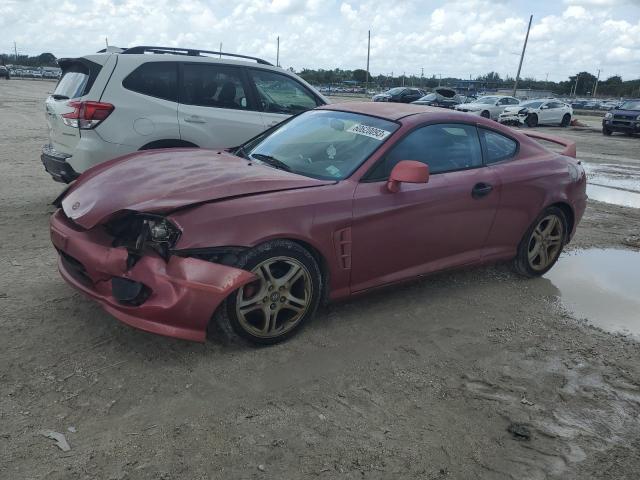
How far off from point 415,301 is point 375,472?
2067mm

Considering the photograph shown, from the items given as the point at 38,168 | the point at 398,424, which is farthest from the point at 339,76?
the point at 398,424

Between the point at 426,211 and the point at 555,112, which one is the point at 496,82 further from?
the point at 426,211

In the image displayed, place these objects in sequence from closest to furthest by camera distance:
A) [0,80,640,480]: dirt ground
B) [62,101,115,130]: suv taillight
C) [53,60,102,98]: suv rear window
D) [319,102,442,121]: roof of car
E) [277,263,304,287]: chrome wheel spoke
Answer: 1. [0,80,640,480]: dirt ground
2. [277,263,304,287]: chrome wheel spoke
3. [319,102,442,121]: roof of car
4. [62,101,115,130]: suv taillight
5. [53,60,102,98]: suv rear window

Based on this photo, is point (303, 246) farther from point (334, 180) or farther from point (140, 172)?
point (140, 172)

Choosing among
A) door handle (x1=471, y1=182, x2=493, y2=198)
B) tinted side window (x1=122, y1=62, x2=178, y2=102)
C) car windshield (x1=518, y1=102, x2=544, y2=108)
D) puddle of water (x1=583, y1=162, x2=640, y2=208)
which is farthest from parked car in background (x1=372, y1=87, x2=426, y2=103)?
door handle (x1=471, y1=182, x2=493, y2=198)

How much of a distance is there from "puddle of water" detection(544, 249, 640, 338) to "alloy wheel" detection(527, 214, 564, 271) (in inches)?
8.0

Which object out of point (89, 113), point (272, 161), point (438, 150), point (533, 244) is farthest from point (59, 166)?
point (533, 244)

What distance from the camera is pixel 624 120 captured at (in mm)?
→ 22984

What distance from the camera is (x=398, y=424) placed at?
278 centimetres

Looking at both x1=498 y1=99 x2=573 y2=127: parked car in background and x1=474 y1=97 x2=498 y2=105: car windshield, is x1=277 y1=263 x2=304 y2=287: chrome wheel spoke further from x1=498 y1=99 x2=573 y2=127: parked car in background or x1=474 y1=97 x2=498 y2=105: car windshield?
x1=474 y1=97 x2=498 y2=105: car windshield

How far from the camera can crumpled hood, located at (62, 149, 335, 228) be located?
323cm

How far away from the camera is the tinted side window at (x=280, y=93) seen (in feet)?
21.3

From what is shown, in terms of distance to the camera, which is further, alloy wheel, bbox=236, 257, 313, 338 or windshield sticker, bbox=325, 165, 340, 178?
windshield sticker, bbox=325, 165, 340, 178

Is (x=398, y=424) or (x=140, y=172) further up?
(x=140, y=172)
